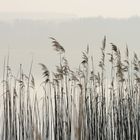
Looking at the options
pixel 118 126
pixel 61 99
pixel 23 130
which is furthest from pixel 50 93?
pixel 118 126

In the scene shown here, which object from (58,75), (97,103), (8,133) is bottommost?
(8,133)

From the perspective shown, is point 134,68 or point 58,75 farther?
point 134,68

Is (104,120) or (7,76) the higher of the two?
(7,76)

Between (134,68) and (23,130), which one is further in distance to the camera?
(134,68)

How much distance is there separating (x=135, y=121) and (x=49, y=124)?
1.26 metres

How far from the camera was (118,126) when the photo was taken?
16.5ft

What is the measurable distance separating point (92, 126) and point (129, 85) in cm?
94

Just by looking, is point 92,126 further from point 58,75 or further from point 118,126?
point 58,75

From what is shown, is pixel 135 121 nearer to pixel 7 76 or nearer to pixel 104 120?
pixel 104 120

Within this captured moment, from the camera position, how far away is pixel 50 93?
5.26 meters

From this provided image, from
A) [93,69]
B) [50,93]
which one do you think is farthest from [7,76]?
[93,69]

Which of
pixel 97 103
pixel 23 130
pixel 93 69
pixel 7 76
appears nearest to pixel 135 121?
pixel 97 103

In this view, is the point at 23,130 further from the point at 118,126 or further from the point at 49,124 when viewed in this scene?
the point at 118,126

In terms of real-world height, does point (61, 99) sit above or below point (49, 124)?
above
